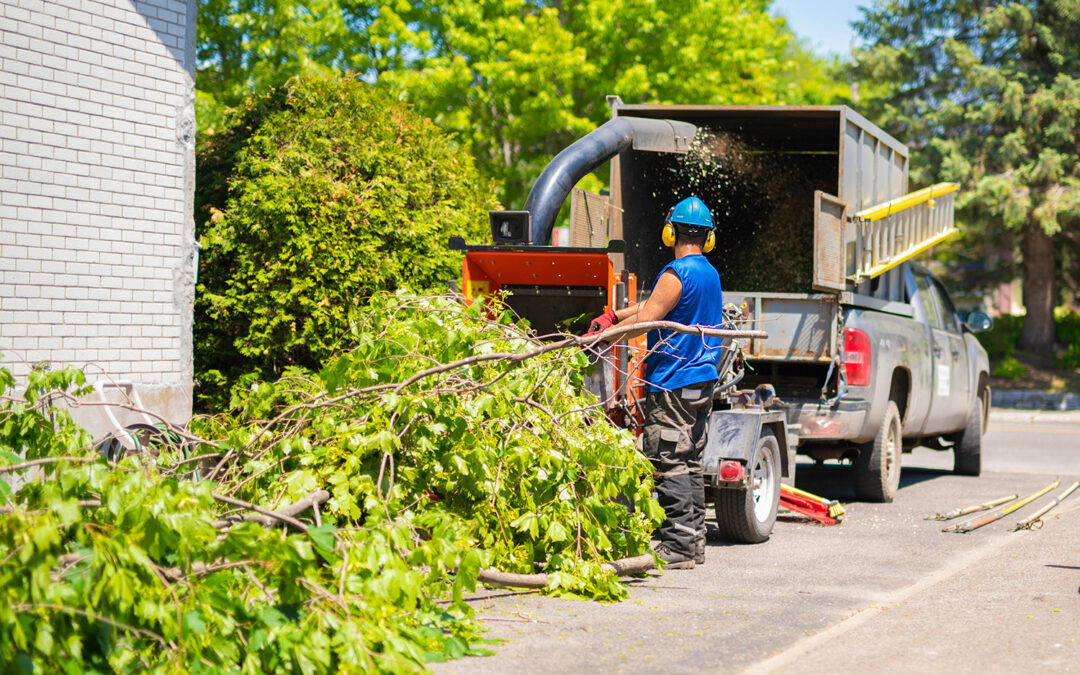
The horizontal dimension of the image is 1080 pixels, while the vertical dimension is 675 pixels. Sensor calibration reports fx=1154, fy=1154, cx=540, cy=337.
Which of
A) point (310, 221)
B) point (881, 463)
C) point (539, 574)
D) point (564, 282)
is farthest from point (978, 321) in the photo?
point (539, 574)

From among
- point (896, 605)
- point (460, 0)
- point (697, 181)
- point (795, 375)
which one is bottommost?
point (896, 605)

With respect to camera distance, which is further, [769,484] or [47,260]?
[47,260]

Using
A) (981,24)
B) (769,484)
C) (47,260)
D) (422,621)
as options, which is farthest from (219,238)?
(981,24)

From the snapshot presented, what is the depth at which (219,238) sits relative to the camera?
1000cm

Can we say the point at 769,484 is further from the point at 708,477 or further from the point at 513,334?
the point at 513,334

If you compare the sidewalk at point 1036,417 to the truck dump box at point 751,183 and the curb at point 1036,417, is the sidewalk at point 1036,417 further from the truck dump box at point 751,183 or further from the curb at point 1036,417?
the truck dump box at point 751,183

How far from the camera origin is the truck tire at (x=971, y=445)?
12.5 m

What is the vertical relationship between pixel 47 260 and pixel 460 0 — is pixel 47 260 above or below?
below

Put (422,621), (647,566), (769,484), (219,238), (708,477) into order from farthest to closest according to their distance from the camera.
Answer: (219,238) < (769,484) < (708,477) < (647,566) < (422,621)

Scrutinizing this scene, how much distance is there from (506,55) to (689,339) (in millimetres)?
15486

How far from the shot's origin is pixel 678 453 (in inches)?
268

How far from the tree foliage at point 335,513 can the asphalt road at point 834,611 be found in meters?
0.33

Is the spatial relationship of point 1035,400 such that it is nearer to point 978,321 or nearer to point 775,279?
point 978,321

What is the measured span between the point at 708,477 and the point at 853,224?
296cm
